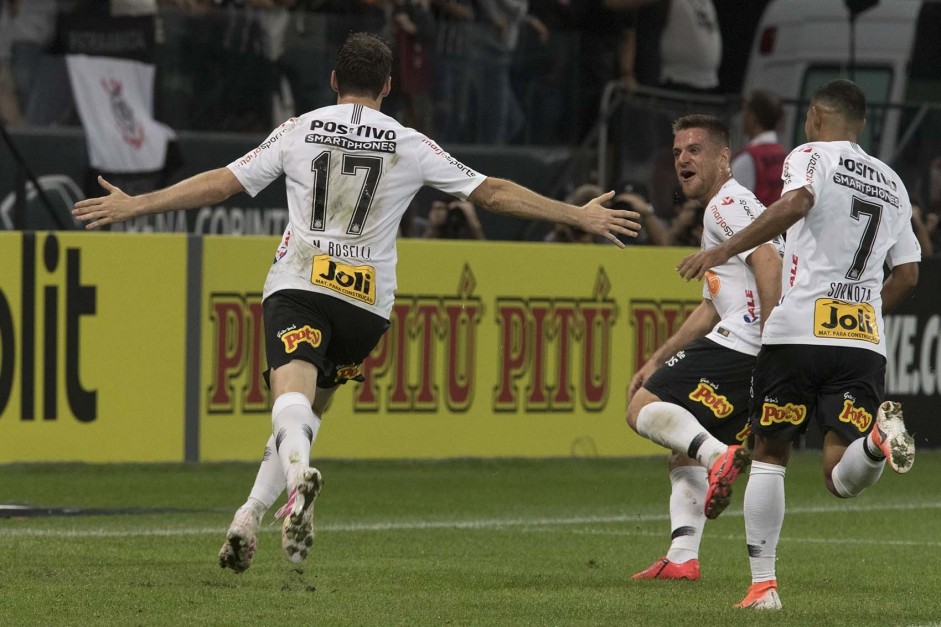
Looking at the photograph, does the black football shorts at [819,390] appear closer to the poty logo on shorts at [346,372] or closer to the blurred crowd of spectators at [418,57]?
the poty logo on shorts at [346,372]

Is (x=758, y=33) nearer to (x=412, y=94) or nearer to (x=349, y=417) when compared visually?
(x=412, y=94)

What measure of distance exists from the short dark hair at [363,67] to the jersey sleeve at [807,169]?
166cm

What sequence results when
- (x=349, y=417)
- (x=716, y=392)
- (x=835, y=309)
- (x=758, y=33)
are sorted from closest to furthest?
(x=835, y=309), (x=716, y=392), (x=349, y=417), (x=758, y=33)

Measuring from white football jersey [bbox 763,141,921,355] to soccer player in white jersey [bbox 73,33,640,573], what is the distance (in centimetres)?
69

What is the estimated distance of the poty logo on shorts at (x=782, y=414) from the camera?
7.66m

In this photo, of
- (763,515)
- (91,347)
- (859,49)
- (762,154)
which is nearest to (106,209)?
(763,515)

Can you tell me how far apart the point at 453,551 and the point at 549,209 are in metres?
2.52

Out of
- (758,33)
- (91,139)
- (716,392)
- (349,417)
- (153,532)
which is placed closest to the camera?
(716,392)

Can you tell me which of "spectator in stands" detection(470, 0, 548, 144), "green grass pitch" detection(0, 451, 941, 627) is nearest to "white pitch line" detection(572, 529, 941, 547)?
"green grass pitch" detection(0, 451, 941, 627)

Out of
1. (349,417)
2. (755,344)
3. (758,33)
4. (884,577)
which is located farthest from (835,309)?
(758,33)

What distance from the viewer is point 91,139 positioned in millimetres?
15273

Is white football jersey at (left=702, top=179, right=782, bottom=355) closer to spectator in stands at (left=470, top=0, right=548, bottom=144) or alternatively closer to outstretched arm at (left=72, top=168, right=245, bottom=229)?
outstretched arm at (left=72, top=168, right=245, bottom=229)

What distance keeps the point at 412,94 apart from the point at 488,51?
1.05 metres

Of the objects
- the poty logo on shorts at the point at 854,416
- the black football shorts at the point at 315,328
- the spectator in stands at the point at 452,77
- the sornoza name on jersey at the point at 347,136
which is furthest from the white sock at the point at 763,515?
the spectator in stands at the point at 452,77
